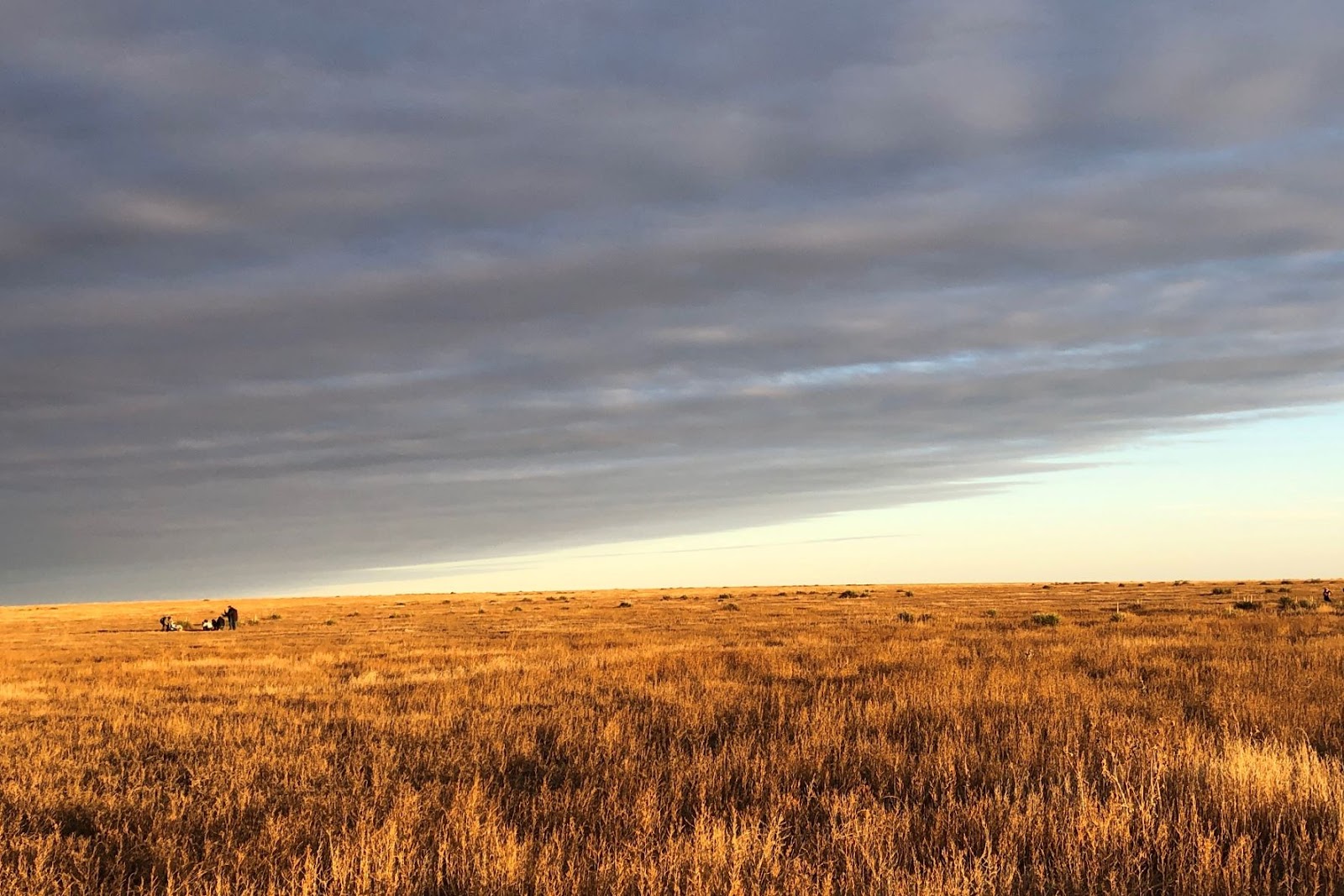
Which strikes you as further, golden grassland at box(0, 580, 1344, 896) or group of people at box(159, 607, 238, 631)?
group of people at box(159, 607, 238, 631)

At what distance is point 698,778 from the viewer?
866 cm

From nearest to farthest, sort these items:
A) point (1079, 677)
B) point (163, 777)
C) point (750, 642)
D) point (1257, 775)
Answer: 1. point (1257, 775)
2. point (163, 777)
3. point (1079, 677)
4. point (750, 642)

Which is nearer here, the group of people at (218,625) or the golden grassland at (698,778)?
the golden grassland at (698,778)

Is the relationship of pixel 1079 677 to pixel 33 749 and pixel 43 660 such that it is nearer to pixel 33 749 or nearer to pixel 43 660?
pixel 33 749

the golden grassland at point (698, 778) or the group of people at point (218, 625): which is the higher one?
the golden grassland at point (698, 778)

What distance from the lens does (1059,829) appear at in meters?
6.60

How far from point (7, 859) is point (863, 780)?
24.1 ft

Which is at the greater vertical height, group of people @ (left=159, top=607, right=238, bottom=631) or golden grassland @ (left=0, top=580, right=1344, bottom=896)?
golden grassland @ (left=0, top=580, right=1344, bottom=896)

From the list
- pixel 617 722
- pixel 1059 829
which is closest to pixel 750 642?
pixel 617 722

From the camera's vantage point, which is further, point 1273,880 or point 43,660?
point 43,660

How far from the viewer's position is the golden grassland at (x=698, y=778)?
600 cm

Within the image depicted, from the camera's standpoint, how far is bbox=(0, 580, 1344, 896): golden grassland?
19.7ft

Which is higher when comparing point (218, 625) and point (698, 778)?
point (698, 778)

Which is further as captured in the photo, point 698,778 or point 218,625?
point 218,625
